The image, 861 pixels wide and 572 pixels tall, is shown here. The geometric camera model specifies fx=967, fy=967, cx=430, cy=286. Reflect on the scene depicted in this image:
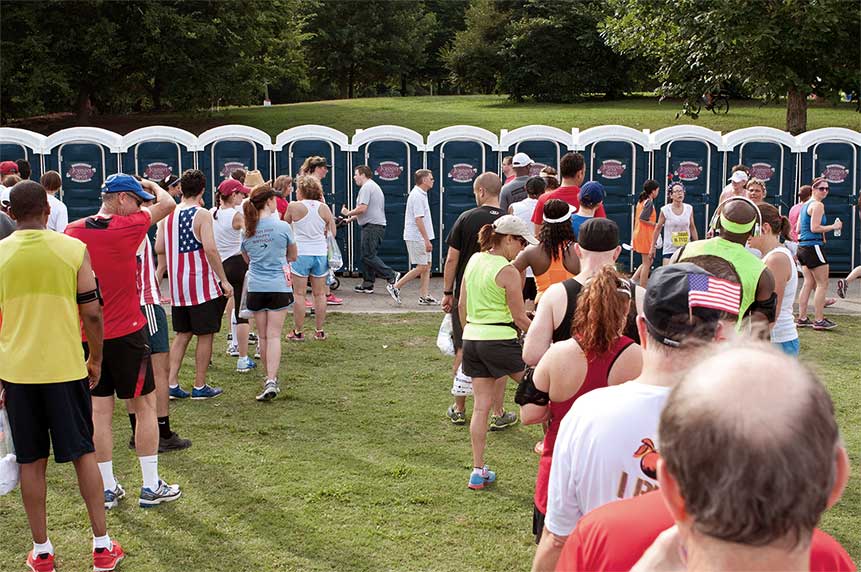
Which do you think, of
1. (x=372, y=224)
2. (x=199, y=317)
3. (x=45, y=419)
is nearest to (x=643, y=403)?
(x=45, y=419)

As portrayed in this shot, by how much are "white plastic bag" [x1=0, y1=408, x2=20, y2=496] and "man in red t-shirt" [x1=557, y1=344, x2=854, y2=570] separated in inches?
164

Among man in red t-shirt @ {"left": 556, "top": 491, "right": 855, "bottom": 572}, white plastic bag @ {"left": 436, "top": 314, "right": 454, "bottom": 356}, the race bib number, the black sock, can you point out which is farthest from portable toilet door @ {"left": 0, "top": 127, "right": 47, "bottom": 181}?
man in red t-shirt @ {"left": 556, "top": 491, "right": 855, "bottom": 572}

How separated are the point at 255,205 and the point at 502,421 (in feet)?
9.52

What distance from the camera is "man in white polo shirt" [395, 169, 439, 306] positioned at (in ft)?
41.3

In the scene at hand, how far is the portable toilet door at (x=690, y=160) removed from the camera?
15539mm

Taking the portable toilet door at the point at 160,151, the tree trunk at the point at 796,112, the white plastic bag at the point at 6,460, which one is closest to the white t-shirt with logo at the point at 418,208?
the portable toilet door at the point at 160,151

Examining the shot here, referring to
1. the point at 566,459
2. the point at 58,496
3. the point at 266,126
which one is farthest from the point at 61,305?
the point at 266,126

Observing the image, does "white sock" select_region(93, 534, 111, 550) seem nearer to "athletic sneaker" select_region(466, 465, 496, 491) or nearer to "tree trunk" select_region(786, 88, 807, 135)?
"athletic sneaker" select_region(466, 465, 496, 491)

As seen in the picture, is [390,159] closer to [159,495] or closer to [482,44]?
[159,495]

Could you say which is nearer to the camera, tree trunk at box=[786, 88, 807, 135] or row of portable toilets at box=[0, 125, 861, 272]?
row of portable toilets at box=[0, 125, 861, 272]

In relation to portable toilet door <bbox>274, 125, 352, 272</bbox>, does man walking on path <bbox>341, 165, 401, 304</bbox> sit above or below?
below

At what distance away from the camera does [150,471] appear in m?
5.88

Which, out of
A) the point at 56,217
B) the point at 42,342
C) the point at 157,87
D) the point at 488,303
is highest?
the point at 157,87

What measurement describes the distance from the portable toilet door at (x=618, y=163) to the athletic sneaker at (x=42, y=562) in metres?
11.8
